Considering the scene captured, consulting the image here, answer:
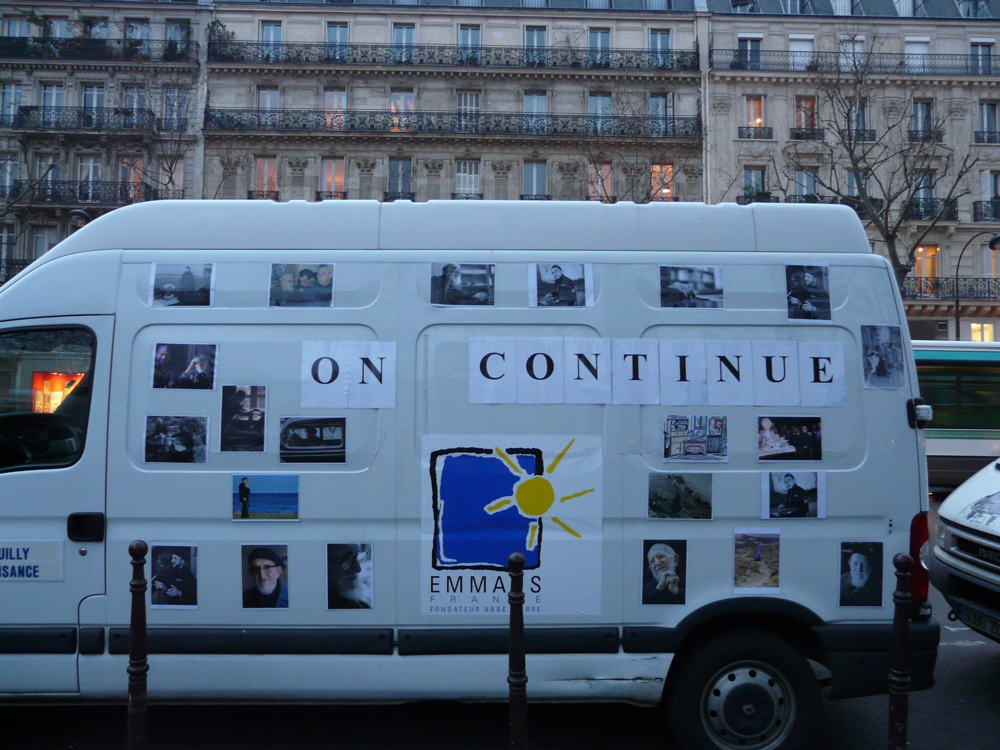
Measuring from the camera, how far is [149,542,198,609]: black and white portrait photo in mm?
4027

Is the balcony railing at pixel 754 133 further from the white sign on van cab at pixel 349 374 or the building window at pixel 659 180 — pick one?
the white sign on van cab at pixel 349 374

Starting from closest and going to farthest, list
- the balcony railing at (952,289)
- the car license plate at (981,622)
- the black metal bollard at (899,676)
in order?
1. the black metal bollard at (899,676)
2. the car license plate at (981,622)
3. the balcony railing at (952,289)

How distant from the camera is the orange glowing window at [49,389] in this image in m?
4.17

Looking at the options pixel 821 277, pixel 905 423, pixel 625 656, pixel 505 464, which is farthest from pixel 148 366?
pixel 905 423

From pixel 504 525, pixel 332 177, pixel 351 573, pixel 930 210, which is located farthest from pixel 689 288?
pixel 930 210

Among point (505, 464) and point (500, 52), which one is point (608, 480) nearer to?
point (505, 464)

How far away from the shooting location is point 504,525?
13.4 feet

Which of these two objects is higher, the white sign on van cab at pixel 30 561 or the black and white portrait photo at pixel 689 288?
the black and white portrait photo at pixel 689 288

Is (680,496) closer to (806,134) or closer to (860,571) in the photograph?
(860,571)

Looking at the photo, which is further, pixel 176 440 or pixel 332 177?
pixel 332 177

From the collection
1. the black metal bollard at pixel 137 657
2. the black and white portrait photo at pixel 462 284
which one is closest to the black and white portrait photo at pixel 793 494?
the black and white portrait photo at pixel 462 284

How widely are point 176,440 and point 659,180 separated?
30830mm

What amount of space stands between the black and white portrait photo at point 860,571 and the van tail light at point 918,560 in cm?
18

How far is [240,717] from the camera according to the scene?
483 centimetres
